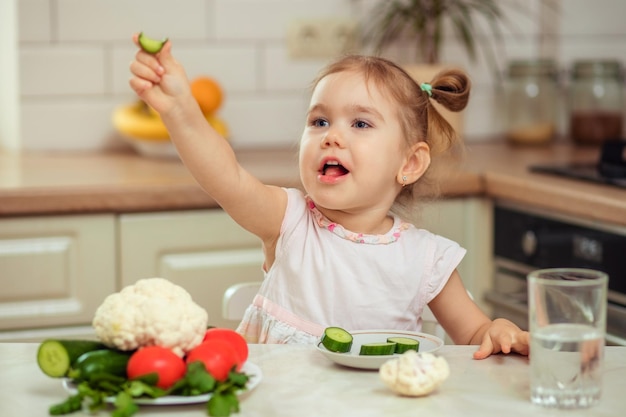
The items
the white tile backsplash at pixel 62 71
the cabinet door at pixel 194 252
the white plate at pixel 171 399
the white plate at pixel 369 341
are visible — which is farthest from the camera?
the white tile backsplash at pixel 62 71

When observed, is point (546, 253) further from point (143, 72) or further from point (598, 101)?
point (143, 72)

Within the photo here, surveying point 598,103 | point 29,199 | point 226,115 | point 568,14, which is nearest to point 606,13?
point 568,14

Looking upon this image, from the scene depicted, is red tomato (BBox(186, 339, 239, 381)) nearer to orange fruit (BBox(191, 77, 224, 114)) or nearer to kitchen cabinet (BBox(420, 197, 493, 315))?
kitchen cabinet (BBox(420, 197, 493, 315))

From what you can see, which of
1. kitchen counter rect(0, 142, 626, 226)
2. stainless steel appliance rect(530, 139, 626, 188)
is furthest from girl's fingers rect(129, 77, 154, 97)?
stainless steel appliance rect(530, 139, 626, 188)

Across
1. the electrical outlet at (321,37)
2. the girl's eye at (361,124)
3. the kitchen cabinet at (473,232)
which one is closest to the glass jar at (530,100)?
the electrical outlet at (321,37)

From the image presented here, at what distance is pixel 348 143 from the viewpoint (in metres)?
1.43

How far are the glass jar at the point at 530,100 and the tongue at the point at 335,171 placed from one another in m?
1.58

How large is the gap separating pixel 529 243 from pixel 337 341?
1196 millimetres

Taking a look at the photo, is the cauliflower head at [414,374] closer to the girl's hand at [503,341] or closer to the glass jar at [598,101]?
the girl's hand at [503,341]

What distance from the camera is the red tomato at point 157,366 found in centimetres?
96

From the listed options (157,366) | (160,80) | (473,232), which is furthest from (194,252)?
(157,366)

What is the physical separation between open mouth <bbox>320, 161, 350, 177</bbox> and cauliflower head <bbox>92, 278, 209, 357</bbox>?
0.46 m

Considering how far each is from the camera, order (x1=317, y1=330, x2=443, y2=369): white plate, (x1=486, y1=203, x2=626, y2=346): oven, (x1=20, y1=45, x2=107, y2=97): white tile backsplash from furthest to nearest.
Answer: (x1=20, y1=45, x2=107, y2=97): white tile backsplash → (x1=486, y1=203, x2=626, y2=346): oven → (x1=317, y1=330, x2=443, y2=369): white plate

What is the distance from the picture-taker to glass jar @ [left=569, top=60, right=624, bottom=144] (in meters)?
2.88
